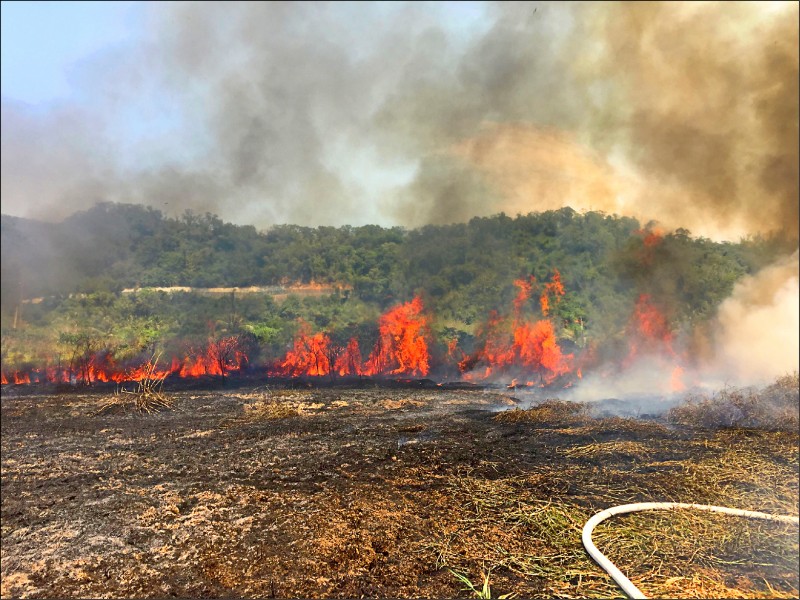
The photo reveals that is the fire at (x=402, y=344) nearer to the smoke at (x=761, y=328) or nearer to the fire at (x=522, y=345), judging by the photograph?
the fire at (x=522, y=345)

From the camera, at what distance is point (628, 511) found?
225 inches

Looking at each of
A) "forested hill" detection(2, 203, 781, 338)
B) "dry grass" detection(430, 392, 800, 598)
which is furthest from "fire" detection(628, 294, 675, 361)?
"dry grass" detection(430, 392, 800, 598)

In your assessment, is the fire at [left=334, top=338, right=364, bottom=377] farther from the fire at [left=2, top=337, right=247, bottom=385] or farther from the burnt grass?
the burnt grass

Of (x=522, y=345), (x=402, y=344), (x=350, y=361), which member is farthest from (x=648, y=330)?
(x=350, y=361)

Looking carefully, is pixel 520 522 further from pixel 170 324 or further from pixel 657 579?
pixel 170 324

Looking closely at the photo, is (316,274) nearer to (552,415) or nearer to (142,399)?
(142,399)

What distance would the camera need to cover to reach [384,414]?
14734mm

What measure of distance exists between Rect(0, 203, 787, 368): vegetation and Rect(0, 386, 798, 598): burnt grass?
3272mm

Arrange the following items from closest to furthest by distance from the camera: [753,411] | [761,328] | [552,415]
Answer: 1. [753,411]
2. [552,415]
3. [761,328]

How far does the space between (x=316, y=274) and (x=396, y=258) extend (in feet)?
36.7

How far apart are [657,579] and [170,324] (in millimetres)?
9909

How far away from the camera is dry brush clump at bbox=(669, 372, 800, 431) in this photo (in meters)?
9.55

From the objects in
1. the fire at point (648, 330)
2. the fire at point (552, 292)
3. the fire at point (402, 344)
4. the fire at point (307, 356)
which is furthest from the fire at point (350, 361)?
the fire at point (648, 330)

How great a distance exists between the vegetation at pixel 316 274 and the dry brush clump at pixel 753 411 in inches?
297
